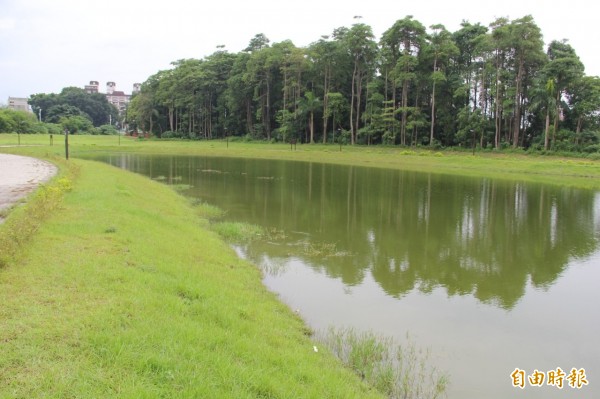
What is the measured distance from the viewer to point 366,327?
717 cm

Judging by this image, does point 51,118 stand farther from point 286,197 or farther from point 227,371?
point 227,371

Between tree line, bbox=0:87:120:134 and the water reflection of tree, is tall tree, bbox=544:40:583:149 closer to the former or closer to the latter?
the water reflection of tree

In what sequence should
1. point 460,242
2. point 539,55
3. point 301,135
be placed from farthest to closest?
point 301,135 → point 539,55 → point 460,242

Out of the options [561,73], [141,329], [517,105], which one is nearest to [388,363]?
[141,329]

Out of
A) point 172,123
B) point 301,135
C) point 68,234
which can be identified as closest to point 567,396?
point 68,234

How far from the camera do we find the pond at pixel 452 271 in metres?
6.57

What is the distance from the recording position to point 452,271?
410 inches

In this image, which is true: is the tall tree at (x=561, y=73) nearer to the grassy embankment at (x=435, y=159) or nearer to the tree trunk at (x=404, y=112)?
the grassy embankment at (x=435, y=159)

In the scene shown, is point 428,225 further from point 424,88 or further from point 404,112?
→ point 424,88

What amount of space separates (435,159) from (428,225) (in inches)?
1061

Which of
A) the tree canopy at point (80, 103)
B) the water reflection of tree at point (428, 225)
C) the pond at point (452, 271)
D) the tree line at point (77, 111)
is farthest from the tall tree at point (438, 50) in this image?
the tree canopy at point (80, 103)

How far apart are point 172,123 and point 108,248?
7363 cm

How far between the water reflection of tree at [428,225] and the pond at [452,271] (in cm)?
5

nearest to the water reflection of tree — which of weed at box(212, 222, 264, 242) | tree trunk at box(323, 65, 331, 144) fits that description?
weed at box(212, 222, 264, 242)
